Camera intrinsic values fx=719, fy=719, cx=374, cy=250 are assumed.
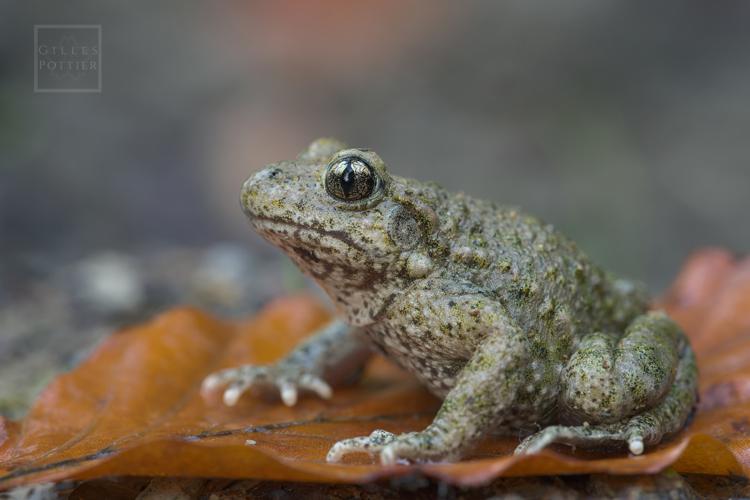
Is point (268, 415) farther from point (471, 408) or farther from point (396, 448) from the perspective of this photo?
point (471, 408)

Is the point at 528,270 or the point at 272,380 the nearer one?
the point at 528,270

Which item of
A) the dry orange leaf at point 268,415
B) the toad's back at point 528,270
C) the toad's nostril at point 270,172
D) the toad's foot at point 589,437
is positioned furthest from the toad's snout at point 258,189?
the toad's foot at point 589,437

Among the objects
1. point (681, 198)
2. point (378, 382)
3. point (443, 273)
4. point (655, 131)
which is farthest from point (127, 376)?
point (655, 131)

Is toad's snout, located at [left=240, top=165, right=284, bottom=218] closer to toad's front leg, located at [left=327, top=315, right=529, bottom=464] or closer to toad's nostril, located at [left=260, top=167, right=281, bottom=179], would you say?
toad's nostril, located at [left=260, top=167, right=281, bottom=179]

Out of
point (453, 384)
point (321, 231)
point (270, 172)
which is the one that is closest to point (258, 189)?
point (270, 172)

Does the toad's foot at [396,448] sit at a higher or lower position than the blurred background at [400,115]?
lower

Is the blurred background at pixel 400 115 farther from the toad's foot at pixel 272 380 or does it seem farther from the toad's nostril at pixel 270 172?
the toad's nostril at pixel 270 172

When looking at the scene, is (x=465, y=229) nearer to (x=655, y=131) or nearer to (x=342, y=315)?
(x=342, y=315)
